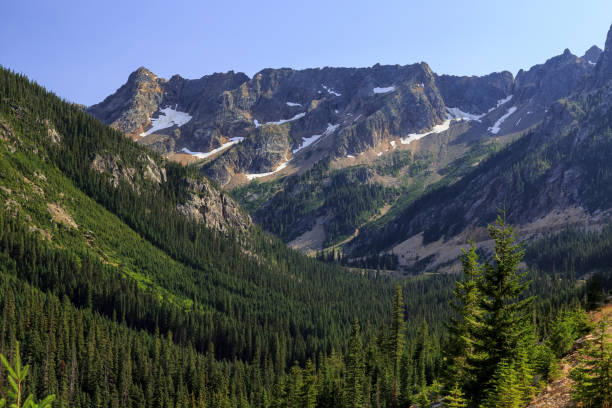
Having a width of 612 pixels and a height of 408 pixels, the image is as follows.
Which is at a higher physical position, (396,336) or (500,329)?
(500,329)

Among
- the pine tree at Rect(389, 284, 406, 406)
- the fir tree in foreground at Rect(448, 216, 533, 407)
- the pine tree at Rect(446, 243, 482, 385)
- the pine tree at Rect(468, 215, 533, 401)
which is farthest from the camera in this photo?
the pine tree at Rect(389, 284, 406, 406)

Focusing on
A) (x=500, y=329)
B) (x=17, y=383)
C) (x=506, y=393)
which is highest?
(x=17, y=383)

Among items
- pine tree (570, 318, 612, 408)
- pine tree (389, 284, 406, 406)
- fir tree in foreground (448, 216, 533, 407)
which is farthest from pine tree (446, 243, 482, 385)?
pine tree (389, 284, 406, 406)

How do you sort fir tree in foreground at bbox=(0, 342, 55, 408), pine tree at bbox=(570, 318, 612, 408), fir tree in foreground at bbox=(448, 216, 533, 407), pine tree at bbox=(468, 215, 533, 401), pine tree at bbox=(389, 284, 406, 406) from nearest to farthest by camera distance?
fir tree in foreground at bbox=(0, 342, 55, 408) → pine tree at bbox=(570, 318, 612, 408) → fir tree in foreground at bbox=(448, 216, 533, 407) → pine tree at bbox=(468, 215, 533, 401) → pine tree at bbox=(389, 284, 406, 406)

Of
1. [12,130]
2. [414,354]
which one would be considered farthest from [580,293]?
[12,130]

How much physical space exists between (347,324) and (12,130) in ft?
558

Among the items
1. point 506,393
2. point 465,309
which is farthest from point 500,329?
point 465,309

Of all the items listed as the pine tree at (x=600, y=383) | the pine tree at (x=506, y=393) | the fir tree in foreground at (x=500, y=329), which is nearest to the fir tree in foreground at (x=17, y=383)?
the pine tree at (x=506, y=393)

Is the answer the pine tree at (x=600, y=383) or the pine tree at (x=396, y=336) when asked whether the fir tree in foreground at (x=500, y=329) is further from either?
the pine tree at (x=396, y=336)

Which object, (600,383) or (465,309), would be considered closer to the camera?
(600,383)

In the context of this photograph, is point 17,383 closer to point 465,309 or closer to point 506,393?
point 506,393

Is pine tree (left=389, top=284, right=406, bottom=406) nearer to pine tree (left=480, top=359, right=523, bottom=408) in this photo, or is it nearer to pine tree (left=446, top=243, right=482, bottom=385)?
pine tree (left=446, top=243, right=482, bottom=385)

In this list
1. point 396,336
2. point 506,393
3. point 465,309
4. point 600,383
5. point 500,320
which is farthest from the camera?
point 396,336

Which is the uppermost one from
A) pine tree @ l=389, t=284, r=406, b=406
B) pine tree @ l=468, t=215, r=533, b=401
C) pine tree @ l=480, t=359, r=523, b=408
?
pine tree @ l=468, t=215, r=533, b=401
